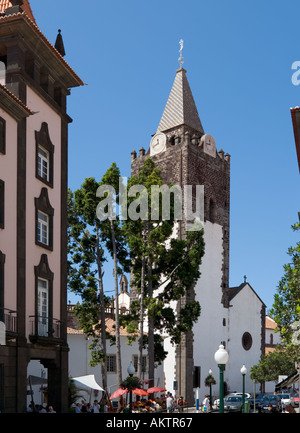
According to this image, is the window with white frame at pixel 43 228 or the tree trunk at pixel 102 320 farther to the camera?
the tree trunk at pixel 102 320

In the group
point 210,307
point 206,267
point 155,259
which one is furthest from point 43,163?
point 210,307

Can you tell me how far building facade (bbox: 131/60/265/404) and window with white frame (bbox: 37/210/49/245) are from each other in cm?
2855

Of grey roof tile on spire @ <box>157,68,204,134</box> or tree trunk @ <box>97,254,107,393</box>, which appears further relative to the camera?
grey roof tile on spire @ <box>157,68,204,134</box>

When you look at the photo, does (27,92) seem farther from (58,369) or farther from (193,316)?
(193,316)

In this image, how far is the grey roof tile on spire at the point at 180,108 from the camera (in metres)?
64.6

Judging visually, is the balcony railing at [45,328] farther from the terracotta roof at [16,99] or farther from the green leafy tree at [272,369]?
the green leafy tree at [272,369]

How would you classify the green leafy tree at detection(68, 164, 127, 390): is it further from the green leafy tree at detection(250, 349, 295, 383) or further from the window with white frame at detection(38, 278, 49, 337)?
the green leafy tree at detection(250, 349, 295, 383)

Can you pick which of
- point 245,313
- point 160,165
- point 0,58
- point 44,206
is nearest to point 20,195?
point 44,206

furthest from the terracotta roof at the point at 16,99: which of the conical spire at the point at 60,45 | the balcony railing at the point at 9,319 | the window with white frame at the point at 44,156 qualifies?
the balcony railing at the point at 9,319

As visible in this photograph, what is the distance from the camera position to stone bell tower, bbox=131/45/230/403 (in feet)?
185

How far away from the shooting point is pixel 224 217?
63500 millimetres

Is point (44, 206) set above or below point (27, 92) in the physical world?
below

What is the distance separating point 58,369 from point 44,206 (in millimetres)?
6989

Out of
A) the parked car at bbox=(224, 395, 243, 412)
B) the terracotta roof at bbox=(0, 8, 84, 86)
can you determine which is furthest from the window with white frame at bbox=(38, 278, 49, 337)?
the parked car at bbox=(224, 395, 243, 412)
